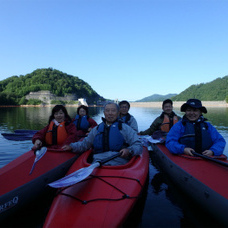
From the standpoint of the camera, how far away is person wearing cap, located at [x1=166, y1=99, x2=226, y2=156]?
4051mm

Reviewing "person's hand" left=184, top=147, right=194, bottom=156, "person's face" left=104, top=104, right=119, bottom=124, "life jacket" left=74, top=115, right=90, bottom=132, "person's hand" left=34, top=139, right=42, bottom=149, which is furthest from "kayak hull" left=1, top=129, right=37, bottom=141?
"person's hand" left=184, top=147, right=194, bottom=156

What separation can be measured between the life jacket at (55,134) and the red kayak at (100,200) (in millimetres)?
2265

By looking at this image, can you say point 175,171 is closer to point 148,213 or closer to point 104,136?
point 148,213

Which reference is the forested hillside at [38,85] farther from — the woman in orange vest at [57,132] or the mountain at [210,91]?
the woman in orange vest at [57,132]

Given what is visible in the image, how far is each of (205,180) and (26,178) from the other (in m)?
3.43

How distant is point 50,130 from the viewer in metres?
5.09

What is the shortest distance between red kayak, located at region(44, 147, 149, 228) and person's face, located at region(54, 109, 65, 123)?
8.20ft

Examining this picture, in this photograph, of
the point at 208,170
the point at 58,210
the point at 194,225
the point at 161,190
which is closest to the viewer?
the point at 58,210

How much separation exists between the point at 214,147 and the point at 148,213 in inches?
83.4

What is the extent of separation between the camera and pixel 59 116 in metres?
5.12

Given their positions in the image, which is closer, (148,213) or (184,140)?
(148,213)

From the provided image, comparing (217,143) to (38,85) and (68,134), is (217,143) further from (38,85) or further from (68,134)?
(38,85)

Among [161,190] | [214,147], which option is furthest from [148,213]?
[214,147]

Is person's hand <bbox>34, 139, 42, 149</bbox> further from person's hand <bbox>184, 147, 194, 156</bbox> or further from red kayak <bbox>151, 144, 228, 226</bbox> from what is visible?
person's hand <bbox>184, 147, 194, 156</bbox>
